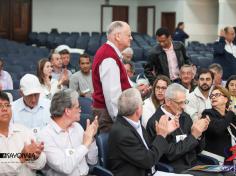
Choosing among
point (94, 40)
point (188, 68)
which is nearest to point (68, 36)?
point (94, 40)

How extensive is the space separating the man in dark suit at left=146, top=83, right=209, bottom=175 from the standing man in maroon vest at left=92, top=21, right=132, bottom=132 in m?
0.37

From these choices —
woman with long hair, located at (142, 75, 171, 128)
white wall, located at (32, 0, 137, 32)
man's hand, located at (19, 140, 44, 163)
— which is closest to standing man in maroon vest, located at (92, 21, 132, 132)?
woman with long hair, located at (142, 75, 171, 128)

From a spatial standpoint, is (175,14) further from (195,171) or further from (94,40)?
(195,171)

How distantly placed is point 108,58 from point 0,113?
1080mm

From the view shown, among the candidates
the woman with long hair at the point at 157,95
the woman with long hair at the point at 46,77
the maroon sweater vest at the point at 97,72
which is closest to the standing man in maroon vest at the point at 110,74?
the maroon sweater vest at the point at 97,72

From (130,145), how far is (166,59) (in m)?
2.45

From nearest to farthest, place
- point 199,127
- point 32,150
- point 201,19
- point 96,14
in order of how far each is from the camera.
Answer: point 32,150
point 199,127
point 201,19
point 96,14

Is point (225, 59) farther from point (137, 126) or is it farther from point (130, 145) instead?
point (130, 145)

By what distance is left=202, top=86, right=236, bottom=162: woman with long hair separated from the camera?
4570 mm

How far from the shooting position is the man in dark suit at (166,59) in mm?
5840

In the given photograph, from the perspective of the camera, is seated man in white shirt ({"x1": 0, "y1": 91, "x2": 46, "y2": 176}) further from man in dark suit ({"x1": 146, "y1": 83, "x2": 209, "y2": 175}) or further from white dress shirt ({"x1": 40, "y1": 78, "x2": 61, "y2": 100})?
white dress shirt ({"x1": 40, "y1": 78, "x2": 61, "y2": 100})

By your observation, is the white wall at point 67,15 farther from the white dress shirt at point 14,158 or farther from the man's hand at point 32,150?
the man's hand at point 32,150

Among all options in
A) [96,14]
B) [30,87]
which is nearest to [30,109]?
[30,87]

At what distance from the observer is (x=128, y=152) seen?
11.6ft
